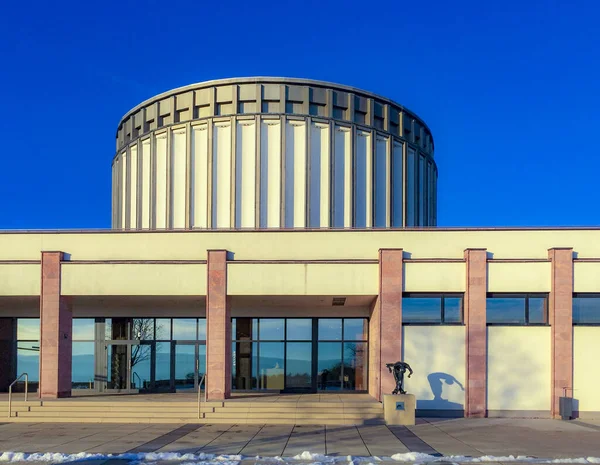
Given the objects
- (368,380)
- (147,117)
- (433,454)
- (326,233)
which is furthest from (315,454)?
(147,117)

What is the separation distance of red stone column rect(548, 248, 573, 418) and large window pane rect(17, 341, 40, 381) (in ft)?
67.6

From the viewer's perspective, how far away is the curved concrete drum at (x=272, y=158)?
31.2m

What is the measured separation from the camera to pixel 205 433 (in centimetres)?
1836

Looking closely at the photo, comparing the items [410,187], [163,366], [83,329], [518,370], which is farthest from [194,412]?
[410,187]

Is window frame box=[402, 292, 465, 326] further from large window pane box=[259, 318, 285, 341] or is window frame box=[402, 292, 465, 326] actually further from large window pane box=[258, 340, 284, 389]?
large window pane box=[258, 340, 284, 389]

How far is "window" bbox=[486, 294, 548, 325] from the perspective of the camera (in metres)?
22.7

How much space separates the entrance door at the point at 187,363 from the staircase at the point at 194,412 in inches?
199

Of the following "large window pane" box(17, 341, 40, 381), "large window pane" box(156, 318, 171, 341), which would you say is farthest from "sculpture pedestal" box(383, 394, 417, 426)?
"large window pane" box(17, 341, 40, 381)

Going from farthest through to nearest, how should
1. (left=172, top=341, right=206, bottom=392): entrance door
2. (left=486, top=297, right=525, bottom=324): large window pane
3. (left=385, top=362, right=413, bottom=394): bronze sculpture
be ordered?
(left=172, top=341, right=206, bottom=392): entrance door
(left=486, top=297, right=525, bottom=324): large window pane
(left=385, top=362, right=413, bottom=394): bronze sculpture

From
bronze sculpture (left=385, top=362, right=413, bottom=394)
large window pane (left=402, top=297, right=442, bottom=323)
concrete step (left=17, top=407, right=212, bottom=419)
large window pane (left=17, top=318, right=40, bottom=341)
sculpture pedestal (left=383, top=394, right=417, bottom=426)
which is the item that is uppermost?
large window pane (left=402, top=297, right=442, bottom=323)

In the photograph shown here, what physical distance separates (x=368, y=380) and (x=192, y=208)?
11.8 m

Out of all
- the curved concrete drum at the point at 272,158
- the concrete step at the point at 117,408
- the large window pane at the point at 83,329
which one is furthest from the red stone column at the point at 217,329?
the curved concrete drum at the point at 272,158

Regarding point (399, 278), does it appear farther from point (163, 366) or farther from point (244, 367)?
point (163, 366)

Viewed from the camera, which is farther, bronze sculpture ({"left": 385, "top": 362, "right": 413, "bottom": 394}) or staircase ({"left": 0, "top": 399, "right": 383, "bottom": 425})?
bronze sculpture ({"left": 385, "top": 362, "right": 413, "bottom": 394})
